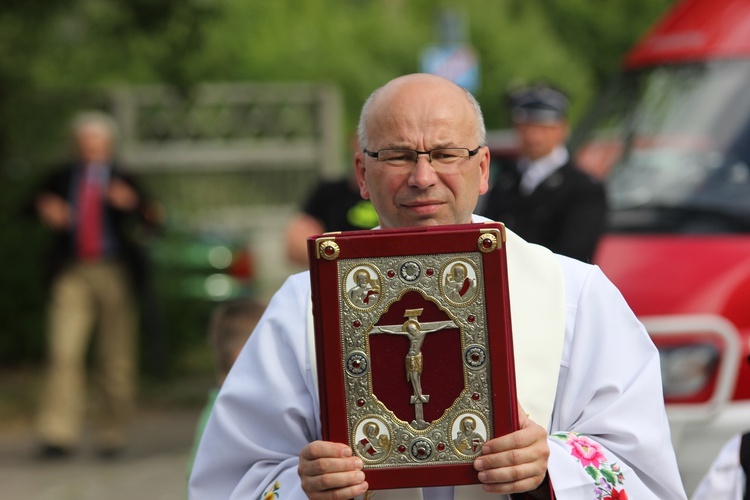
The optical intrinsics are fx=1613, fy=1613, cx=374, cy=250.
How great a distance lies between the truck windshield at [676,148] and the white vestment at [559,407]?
4026 millimetres

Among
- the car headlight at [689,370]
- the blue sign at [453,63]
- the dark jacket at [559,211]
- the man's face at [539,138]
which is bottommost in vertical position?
the car headlight at [689,370]

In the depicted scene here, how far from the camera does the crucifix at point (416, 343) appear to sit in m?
3.23

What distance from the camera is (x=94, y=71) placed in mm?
15328

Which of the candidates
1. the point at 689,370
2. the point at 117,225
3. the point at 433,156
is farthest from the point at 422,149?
the point at 117,225

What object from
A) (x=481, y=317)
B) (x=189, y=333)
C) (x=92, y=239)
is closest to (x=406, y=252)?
(x=481, y=317)

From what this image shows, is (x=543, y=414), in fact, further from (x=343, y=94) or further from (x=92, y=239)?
(x=343, y=94)

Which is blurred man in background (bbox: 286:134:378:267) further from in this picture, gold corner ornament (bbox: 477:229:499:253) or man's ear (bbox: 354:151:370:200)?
gold corner ornament (bbox: 477:229:499:253)

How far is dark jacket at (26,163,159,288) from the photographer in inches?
416

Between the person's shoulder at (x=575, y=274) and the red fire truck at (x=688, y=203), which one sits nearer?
the person's shoulder at (x=575, y=274)

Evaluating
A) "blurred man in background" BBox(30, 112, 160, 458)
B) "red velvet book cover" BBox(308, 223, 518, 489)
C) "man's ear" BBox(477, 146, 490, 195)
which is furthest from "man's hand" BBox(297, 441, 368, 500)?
"blurred man in background" BBox(30, 112, 160, 458)

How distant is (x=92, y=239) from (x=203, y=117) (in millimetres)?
5264

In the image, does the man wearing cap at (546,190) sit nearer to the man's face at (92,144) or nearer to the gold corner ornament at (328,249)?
the gold corner ornament at (328,249)

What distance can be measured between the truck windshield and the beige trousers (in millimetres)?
3554

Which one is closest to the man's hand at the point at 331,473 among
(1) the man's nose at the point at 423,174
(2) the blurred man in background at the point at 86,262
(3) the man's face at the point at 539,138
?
(1) the man's nose at the point at 423,174
